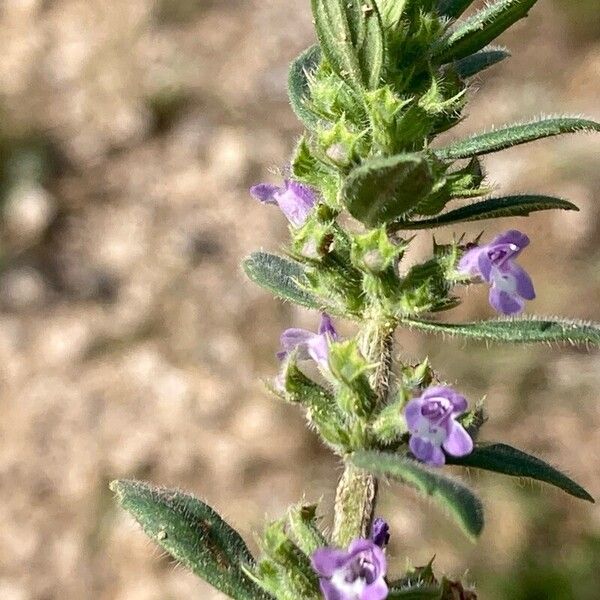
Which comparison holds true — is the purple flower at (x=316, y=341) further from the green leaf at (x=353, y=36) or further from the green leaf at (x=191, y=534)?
the green leaf at (x=353, y=36)

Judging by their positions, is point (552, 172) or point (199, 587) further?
point (552, 172)

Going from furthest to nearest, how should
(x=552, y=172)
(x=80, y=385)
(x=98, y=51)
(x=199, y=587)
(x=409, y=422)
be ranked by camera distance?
(x=98, y=51) → (x=552, y=172) → (x=80, y=385) → (x=199, y=587) → (x=409, y=422)

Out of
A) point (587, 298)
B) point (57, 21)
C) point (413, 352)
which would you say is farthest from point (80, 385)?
point (57, 21)

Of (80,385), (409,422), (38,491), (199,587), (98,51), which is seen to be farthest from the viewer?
(98,51)

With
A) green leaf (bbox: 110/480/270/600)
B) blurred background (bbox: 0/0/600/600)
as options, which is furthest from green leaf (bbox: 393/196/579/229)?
blurred background (bbox: 0/0/600/600)

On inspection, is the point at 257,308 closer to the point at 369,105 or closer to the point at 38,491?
the point at 38,491

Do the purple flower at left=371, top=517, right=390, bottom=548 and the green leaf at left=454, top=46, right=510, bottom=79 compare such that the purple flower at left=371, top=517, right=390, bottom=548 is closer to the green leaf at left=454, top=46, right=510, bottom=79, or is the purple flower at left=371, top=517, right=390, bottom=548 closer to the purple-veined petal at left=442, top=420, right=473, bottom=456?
the purple-veined petal at left=442, top=420, right=473, bottom=456

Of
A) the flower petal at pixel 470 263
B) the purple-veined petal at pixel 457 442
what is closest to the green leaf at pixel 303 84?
the flower petal at pixel 470 263
